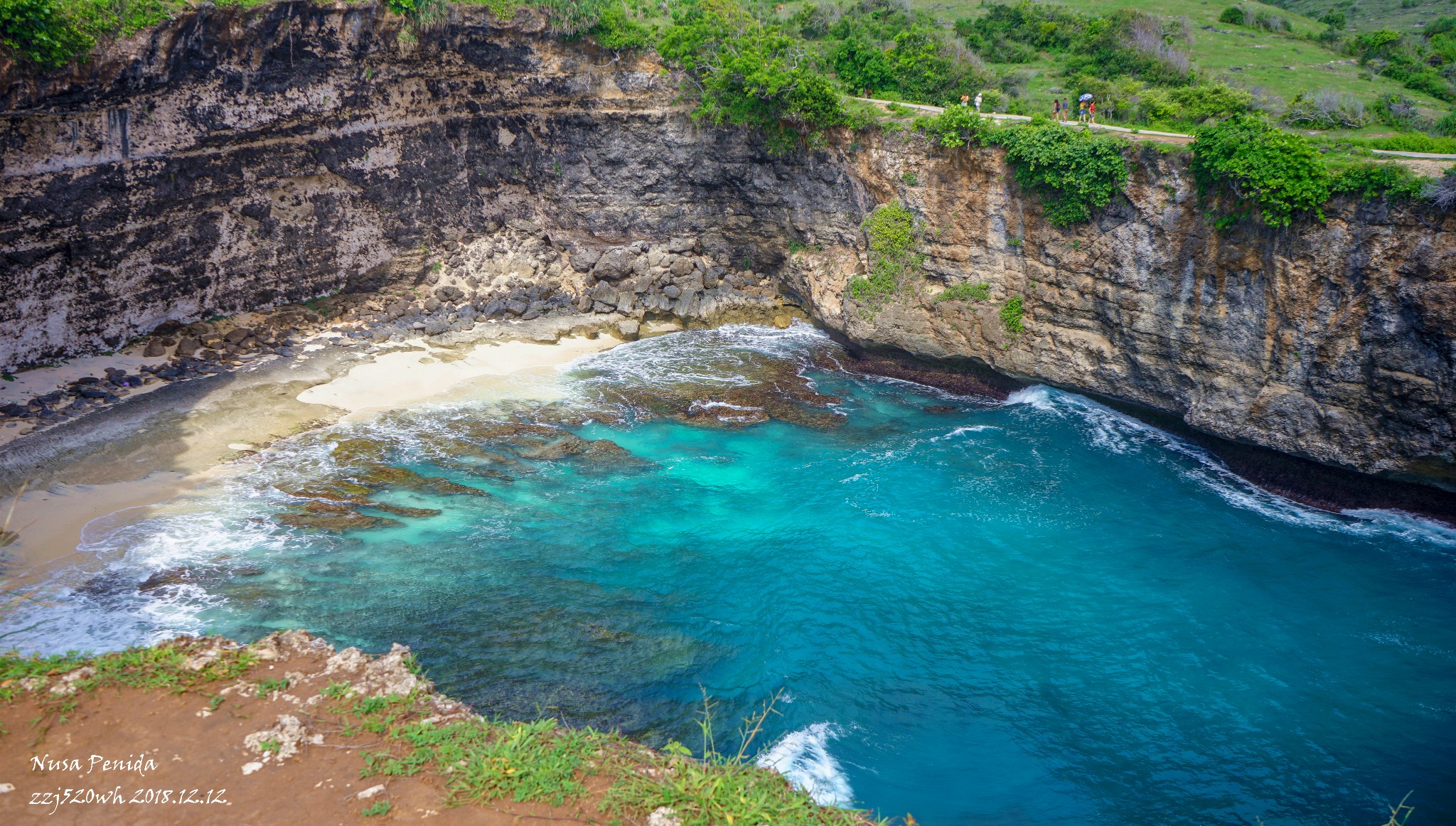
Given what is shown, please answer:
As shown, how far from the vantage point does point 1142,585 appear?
17.2 meters

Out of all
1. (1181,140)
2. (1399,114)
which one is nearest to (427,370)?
(1181,140)

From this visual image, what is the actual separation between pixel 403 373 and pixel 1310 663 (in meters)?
24.2

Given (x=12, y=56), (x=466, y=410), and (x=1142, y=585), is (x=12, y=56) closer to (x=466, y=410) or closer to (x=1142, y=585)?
(x=466, y=410)

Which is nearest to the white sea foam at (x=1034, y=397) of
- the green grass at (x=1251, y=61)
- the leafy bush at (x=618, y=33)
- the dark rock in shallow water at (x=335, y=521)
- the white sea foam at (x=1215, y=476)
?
the white sea foam at (x=1215, y=476)

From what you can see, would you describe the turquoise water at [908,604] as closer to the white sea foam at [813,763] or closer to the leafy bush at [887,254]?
the white sea foam at [813,763]

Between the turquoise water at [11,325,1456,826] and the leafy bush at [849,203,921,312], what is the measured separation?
5.64 meters

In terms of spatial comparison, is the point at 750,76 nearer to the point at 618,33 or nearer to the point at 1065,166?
the point at 618,33

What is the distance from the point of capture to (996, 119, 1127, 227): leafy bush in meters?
20.8

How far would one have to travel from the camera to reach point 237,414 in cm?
2152

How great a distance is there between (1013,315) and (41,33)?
26943mm

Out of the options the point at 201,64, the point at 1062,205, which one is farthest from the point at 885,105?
the point at 201,64

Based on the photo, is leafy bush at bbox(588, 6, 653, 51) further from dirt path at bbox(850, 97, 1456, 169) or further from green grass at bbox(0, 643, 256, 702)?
green grass at bbox(0, 643, 256, 702)

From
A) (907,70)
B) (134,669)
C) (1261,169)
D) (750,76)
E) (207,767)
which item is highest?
(907,70)

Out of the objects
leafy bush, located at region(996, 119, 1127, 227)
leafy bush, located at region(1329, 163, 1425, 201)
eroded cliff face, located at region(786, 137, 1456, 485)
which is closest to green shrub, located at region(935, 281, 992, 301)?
eroded cliff face, located at region(786, 137, 1456, 485)
